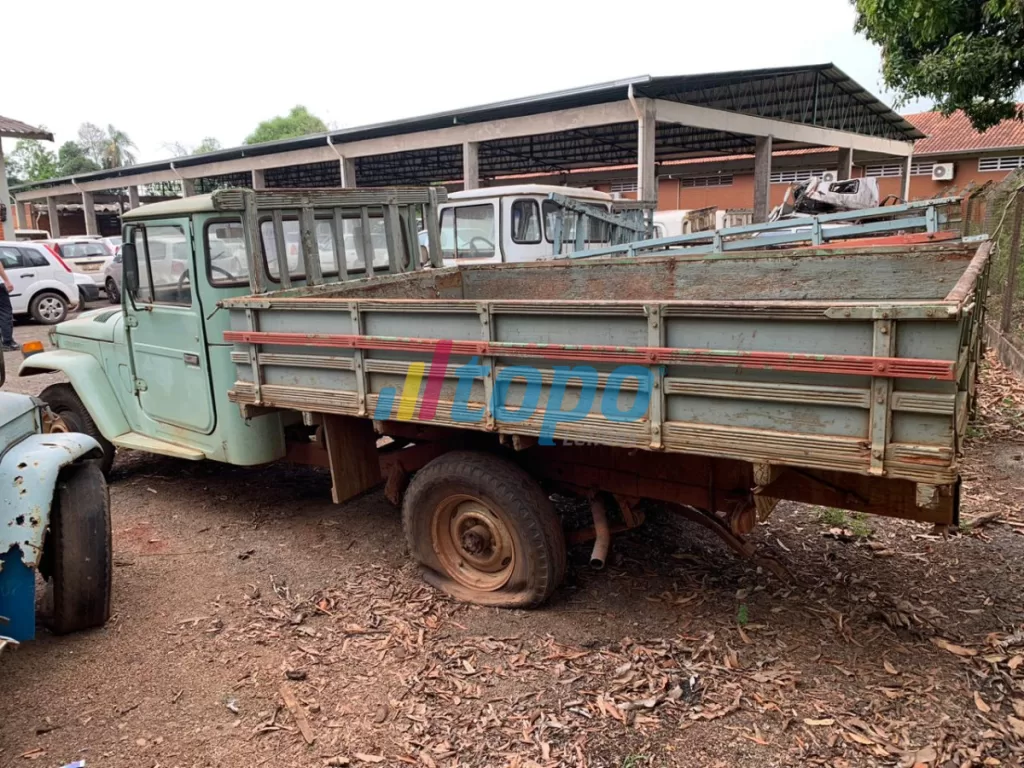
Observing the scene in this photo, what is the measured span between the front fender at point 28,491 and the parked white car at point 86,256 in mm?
17237

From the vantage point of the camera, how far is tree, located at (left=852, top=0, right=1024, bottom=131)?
33.7ft

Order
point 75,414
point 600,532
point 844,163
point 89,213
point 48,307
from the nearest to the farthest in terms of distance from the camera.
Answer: point 600,532
point 75,414
point 48,307
point 844,163
point 89,213

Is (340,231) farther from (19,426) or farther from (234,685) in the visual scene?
(234,685)

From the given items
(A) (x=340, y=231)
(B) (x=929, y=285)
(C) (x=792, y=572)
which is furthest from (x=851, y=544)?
(A) (x=340, y=231)

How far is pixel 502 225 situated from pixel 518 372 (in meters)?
7.91

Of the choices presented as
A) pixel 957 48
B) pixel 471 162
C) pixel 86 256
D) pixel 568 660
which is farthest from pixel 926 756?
pixel 86 256

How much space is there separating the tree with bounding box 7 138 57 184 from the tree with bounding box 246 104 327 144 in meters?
16.2

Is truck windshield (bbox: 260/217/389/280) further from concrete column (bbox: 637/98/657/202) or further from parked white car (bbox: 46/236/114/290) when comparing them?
parked white car (bbox: 46/236/114/290)

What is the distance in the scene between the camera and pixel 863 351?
2594 millimetres

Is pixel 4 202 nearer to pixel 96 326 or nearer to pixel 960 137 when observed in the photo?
pixel 96 326

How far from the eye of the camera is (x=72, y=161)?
5981 centimetres

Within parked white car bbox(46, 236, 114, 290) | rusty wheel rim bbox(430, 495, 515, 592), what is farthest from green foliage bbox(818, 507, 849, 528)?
parked white car bbox(46, 236, 114, 290)

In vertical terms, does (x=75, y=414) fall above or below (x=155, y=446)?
above

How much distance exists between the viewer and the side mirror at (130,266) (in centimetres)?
516
